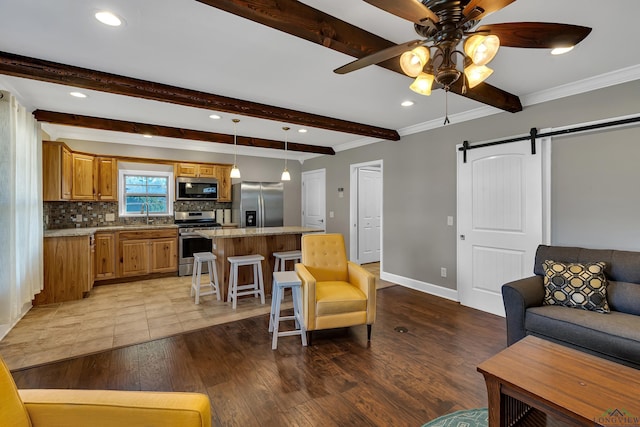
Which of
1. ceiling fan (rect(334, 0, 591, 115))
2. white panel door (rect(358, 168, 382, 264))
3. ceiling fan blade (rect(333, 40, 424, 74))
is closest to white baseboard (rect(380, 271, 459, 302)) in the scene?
white panel door (rect(358, 168, 382, 264))

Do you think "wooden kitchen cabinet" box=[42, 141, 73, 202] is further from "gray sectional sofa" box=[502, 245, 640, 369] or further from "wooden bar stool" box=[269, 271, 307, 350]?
→ "gray sectional sofa" box=[502, 245, 640, 369]

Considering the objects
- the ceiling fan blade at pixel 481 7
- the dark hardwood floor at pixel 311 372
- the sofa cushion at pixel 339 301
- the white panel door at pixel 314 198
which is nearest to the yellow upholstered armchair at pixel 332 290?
the sofa cushion at pixel 339 301

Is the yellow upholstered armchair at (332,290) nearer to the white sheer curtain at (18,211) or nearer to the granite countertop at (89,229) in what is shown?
the white sheer curtain at (18,211)

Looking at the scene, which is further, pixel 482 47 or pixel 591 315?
pixel 591 315

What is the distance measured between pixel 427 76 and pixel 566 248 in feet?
7.30

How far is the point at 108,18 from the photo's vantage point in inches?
71.6

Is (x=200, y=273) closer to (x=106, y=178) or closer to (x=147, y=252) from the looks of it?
(x=147, y=252)

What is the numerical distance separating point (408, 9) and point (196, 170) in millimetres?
5187

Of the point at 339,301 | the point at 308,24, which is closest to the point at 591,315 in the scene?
the point at 339,301

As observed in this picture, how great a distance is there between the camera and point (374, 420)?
1786 millimetres

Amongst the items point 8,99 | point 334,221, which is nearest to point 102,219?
point 8,99

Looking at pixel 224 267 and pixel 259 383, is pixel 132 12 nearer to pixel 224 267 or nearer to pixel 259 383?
pixel 259 383

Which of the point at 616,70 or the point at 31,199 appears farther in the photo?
the point at 31,199

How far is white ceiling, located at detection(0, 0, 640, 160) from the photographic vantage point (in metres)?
1.77
